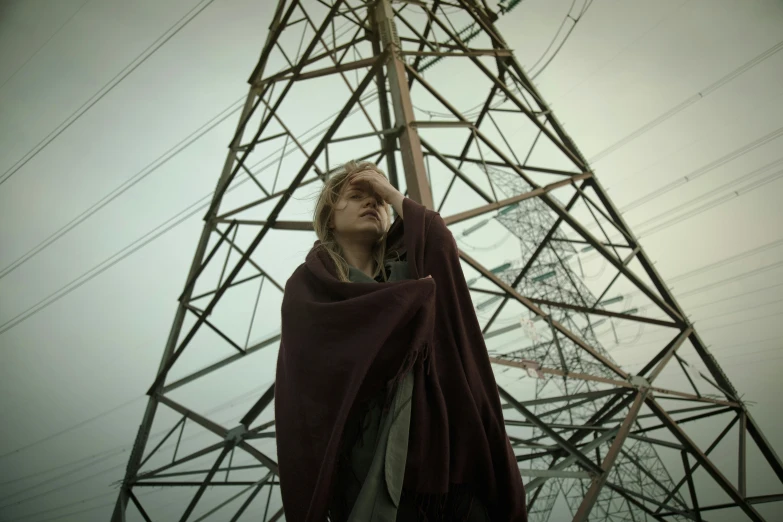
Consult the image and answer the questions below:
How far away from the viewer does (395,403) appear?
0.98 m

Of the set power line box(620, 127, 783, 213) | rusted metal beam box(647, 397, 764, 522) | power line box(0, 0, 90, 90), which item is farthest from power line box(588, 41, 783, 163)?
power line box(0, 0, 90, 90)

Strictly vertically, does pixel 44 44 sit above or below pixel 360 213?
above

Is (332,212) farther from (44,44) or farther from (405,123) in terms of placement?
(44,44)

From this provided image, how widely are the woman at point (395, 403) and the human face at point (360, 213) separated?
0.73 feet

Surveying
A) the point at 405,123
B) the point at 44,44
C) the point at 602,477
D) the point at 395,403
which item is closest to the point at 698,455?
the point at 602,477

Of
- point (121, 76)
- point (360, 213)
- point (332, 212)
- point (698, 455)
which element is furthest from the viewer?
point (121, 76)

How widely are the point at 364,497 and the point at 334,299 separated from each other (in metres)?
0.59

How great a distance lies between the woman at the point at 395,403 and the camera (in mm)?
943

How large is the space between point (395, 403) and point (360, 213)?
2.49 ft

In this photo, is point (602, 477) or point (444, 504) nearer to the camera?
point (444, 504)

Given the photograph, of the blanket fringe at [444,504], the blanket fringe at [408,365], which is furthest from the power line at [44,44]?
the blanket fringe at [444,504]

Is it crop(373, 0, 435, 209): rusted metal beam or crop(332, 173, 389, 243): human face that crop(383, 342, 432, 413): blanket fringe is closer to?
crop(332, 173, 389, 243): human face

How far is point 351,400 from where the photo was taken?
0.97 metres

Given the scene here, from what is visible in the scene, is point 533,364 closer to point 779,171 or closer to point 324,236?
point 324,236
